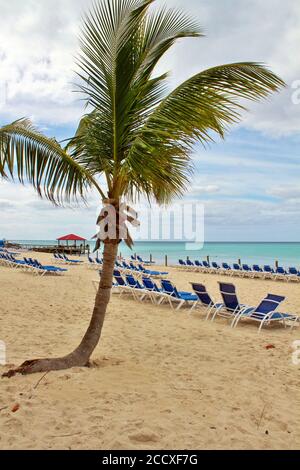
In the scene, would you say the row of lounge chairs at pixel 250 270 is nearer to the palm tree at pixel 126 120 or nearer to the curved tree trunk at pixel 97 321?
the palm tree at pixel 126 120

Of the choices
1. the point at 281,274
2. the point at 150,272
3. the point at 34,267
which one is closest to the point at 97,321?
the point at 150,272

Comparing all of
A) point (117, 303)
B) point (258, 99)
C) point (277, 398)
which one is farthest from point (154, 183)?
point (117, 303)

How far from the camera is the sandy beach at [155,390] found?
2916 millimetres

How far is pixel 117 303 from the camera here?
996 cm

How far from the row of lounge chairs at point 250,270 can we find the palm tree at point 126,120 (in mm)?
14185

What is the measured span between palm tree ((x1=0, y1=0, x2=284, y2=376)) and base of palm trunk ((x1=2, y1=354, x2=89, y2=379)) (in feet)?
0.04

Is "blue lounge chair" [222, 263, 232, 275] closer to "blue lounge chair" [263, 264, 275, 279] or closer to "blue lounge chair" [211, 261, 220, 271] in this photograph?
"blue lounge chair" [211, 261, 220, 271]

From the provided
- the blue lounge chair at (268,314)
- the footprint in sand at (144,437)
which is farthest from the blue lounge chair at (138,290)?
the footprint in sand at (144,437)

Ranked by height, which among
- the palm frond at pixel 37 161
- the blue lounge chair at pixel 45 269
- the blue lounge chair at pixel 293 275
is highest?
the palm frond at pixel 37 161

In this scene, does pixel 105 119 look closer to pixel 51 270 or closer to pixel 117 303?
pixel 117 303

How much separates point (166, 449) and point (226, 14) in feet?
16.8

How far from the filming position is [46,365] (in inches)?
170

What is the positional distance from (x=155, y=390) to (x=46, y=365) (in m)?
1.28

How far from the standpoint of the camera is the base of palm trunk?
417 centimetres
